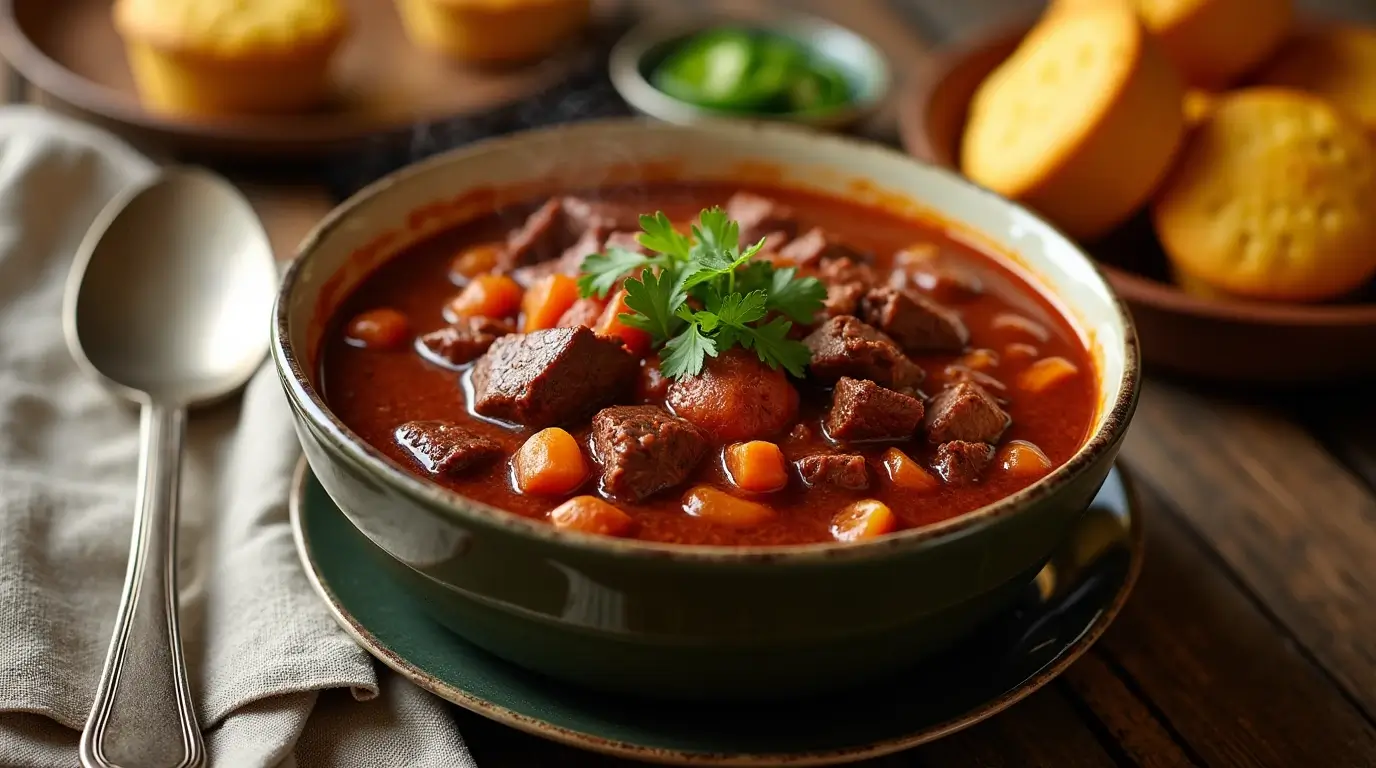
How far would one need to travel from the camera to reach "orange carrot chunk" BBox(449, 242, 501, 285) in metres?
3.30

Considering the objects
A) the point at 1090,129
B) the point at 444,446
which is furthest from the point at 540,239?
the point at 1090,129

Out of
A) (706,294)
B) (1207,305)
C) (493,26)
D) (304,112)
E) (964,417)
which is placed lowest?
(304,112)

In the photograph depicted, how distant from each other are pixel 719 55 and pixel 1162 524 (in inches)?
106

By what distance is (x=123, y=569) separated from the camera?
9.23 feet

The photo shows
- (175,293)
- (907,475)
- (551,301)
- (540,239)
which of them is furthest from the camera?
(175,293)

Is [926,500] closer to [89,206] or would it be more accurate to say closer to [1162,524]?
[1162,524]

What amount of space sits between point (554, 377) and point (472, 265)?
0.77m

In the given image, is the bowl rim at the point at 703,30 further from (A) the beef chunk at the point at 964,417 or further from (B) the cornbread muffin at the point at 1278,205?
(A) the beef chunk at the point at 964,417

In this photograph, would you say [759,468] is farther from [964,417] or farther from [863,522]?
[964,417]

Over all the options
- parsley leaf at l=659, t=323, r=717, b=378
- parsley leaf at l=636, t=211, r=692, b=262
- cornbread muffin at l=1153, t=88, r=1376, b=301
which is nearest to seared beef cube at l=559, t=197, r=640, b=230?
parsley leaf at l=636, t=211, r=692, b=262

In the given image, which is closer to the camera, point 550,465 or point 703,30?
point 550,465

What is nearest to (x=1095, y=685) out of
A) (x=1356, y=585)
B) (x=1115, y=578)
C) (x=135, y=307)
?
(x=1115, y=578)

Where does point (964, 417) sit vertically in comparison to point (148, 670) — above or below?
above

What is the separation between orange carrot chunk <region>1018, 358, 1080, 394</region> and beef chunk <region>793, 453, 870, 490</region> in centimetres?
59
